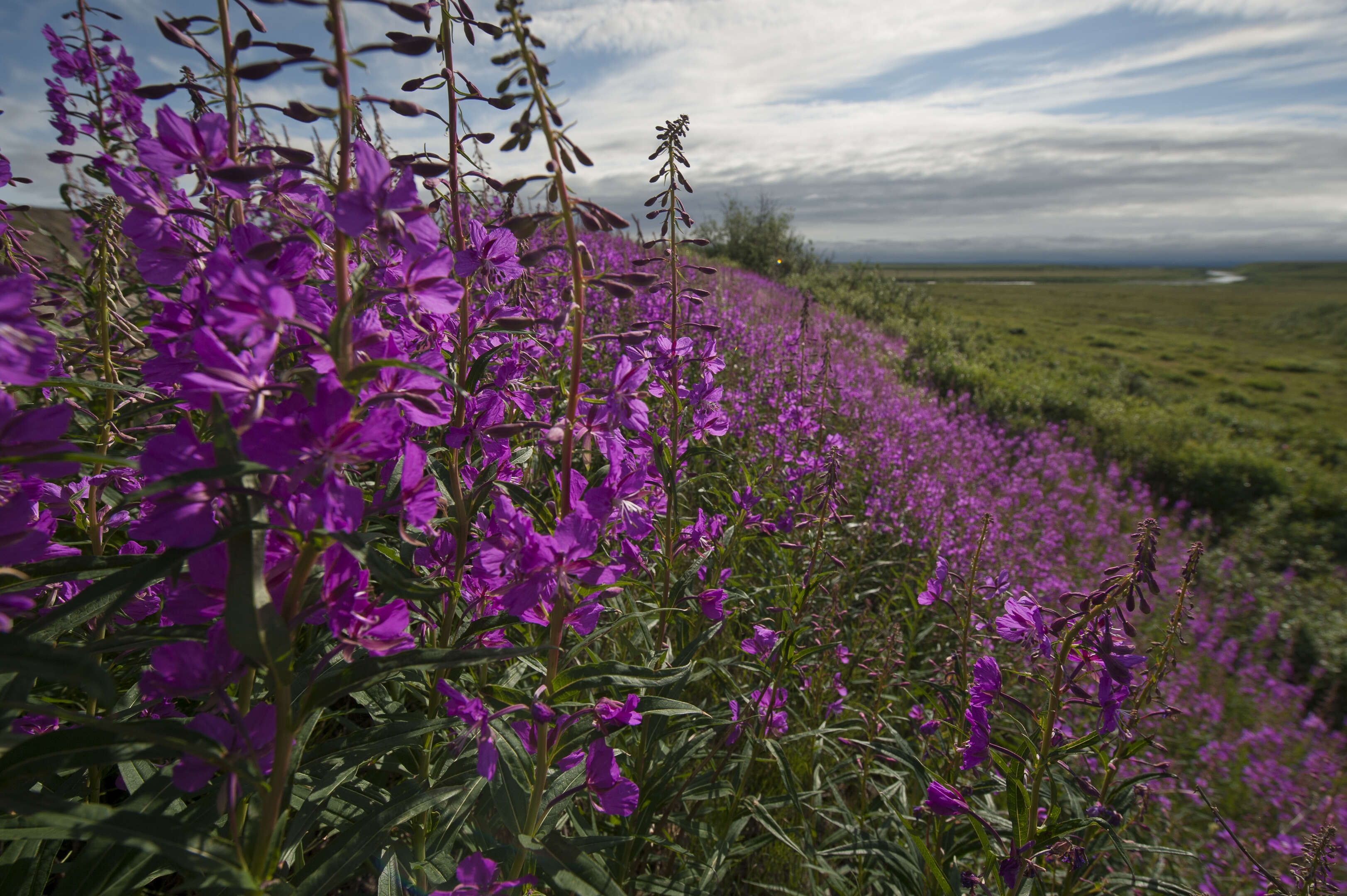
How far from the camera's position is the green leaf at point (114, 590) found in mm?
784

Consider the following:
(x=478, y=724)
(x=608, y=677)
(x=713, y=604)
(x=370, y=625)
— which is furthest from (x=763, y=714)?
(x=370, y=625)

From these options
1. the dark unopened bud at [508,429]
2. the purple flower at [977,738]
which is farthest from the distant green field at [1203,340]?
the dark unopened bud at [508,429]

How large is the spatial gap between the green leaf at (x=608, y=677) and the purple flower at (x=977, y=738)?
1.00m

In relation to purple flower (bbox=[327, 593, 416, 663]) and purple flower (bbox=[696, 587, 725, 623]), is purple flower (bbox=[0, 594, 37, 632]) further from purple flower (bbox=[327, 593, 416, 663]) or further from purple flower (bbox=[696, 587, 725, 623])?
purple flower (bbox=[696, 587, 725, 623])

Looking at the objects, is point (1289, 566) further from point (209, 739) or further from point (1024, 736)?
point (209, 739)

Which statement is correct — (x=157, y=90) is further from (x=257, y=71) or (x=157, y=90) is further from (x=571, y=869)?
(x=571, y=869)

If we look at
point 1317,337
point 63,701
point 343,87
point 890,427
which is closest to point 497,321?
point 343,87

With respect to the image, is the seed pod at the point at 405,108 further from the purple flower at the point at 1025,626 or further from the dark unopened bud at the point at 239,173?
the purple flower at the point at 1025,626

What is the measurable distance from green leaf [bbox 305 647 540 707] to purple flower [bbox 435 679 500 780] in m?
0.27

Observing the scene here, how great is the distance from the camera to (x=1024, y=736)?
164 centimetres

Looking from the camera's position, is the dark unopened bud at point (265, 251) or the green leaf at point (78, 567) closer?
the dark unopened bud at point (265, 251)

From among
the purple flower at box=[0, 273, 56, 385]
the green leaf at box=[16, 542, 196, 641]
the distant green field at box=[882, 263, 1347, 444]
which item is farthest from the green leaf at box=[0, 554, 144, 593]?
the distant green field at box=[882, 263, 1347, 444]

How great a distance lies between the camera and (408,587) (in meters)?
0.90

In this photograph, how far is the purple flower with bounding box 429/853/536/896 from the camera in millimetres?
1148
